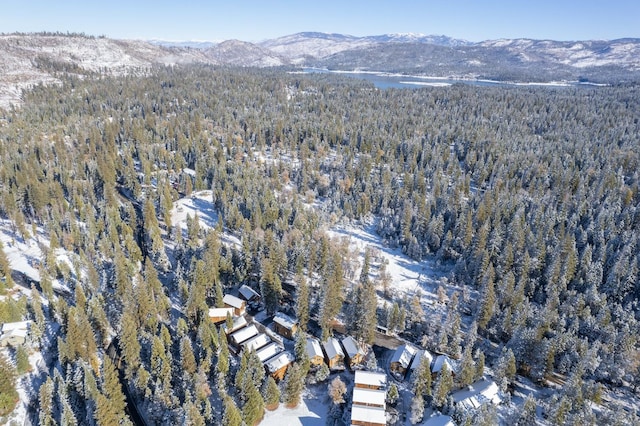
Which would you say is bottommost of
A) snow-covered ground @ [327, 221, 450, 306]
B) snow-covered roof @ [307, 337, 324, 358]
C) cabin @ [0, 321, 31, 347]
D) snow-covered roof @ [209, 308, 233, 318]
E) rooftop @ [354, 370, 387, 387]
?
snow-covered ground @ [327, 221, 450, 306]

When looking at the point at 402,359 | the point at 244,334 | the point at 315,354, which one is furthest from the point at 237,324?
the point at 402,359

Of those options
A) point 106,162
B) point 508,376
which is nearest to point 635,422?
point 508,376

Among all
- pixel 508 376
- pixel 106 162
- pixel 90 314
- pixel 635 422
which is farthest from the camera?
pixel 106 162

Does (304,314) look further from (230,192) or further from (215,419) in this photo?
(230,192)

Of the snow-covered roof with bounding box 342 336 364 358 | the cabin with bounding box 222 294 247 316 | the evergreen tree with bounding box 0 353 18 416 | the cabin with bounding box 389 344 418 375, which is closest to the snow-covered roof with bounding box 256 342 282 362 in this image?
the snow-covered roof with bounding box 342 336 364 358

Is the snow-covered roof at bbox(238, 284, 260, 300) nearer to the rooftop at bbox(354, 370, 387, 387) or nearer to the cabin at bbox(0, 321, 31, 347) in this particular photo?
the rooftop at bbox(354, 370, 387, 387)

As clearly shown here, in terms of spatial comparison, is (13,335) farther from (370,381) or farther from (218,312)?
(370,381)
